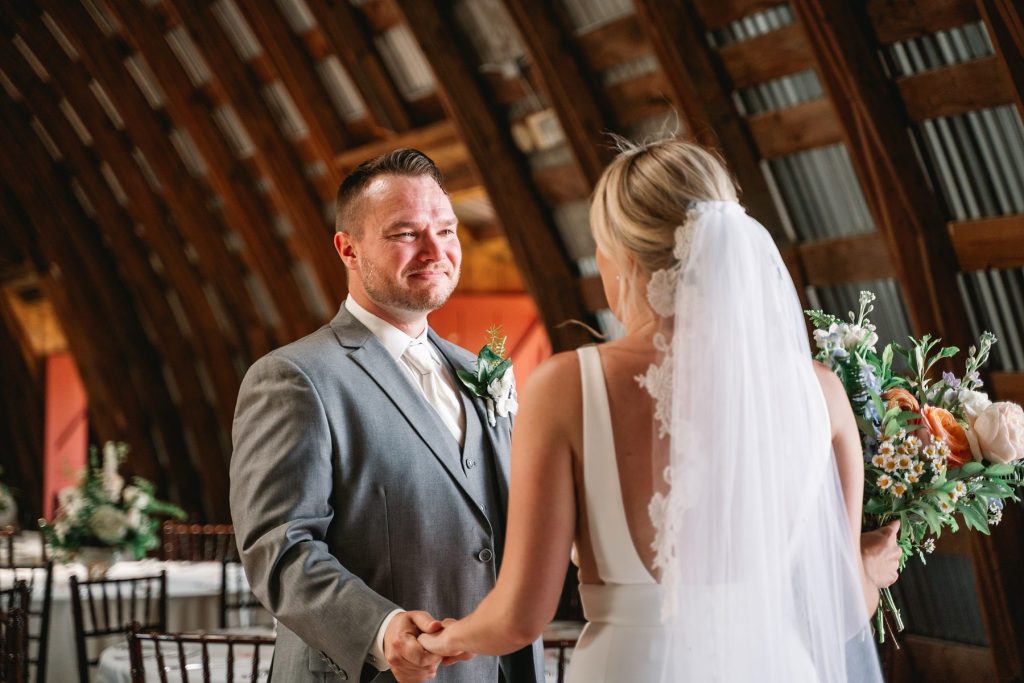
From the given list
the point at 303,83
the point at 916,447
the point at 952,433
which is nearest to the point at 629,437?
the point at 916,447

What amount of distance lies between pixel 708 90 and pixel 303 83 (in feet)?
12.0

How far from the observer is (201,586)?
6.00 m

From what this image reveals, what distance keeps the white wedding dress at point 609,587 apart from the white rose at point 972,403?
107cm

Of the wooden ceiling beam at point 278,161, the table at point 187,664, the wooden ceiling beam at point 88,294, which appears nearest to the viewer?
the table at point 187,664

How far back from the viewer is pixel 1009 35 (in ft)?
12.8

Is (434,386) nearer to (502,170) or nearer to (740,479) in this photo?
(740,479)

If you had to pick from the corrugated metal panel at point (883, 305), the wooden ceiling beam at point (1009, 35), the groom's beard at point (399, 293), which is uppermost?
the wooden ceiling beam at point (1009, 35)

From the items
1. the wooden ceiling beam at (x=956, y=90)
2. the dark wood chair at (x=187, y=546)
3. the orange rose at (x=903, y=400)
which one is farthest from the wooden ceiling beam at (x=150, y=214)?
the orange rose at (x=903, y=400)

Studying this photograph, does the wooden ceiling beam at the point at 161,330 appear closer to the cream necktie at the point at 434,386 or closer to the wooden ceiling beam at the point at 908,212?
the wooden ceiling beam at the point at 908,212

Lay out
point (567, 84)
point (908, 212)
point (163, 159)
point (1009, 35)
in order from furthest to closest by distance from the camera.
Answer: point (163, 159) → point (567, 84) → point (908, 212) → point (1009, 35)

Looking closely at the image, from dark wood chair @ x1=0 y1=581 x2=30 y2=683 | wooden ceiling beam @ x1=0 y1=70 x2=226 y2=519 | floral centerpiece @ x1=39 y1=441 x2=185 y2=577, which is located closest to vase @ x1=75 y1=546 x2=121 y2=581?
floral centerpiece @ x1=39 y1=441 x2=185 y2=577

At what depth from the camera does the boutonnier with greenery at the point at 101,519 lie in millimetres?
5711

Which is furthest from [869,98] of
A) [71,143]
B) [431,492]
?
[71,143]

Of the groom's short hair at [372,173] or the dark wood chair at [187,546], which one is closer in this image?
the groom's short hair at [372,173]
